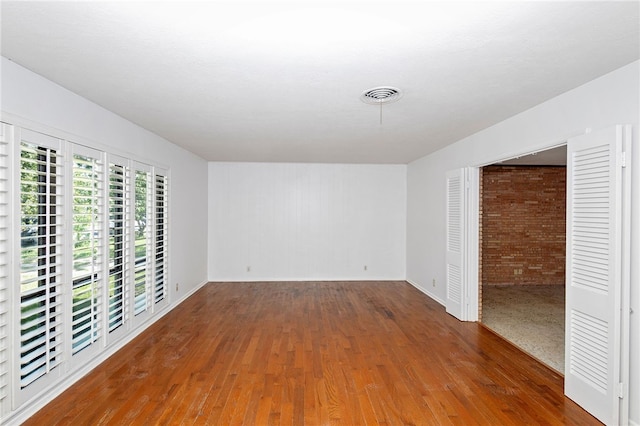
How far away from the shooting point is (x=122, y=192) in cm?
375

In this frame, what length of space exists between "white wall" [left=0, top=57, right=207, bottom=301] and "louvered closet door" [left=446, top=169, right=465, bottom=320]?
13.6 ft

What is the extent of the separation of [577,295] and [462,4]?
237 centimetres

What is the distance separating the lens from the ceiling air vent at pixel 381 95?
2.77 metres

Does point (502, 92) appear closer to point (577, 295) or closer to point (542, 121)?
point (542, 121)

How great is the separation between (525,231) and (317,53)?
265 inches

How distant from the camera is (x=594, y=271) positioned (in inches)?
99.3

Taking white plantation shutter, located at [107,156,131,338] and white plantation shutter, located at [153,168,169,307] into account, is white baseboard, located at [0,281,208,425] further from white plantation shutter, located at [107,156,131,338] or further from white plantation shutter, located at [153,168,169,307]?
white plantation shutter, located at [153,168,169,307]

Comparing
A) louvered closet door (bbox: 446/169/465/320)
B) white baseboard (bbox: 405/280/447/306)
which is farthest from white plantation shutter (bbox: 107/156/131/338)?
white baseboard (bbox: 405/280/447/306)

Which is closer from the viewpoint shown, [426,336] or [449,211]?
[426,336]

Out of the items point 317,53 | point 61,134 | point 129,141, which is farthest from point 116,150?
point 317,53

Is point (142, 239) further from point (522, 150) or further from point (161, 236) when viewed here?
point (522, 150)

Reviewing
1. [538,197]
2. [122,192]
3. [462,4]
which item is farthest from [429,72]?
[538,197]

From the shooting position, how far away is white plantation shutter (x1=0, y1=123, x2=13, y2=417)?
7.32 ft

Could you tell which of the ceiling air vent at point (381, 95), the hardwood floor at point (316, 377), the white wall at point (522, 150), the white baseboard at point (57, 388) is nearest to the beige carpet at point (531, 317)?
the hardwood floor at point (316, 377)
